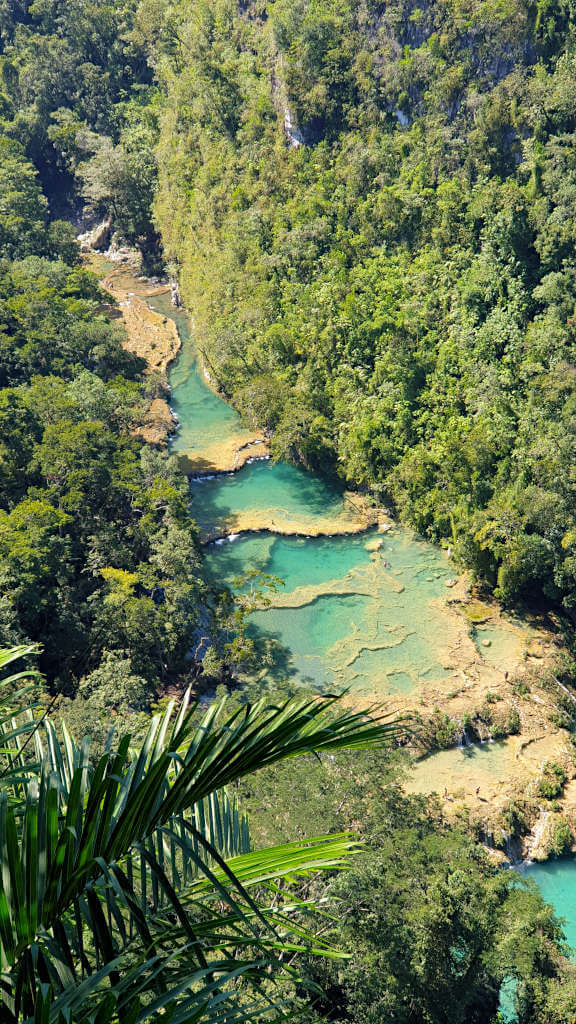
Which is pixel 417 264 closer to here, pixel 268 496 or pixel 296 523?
pixel 268 496

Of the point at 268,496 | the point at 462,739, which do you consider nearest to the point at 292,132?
the point at 268,496

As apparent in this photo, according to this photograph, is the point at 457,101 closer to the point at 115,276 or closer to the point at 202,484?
the point at 202,484

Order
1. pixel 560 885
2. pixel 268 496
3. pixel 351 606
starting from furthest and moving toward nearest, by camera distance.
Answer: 1. pixel 268 496
2. pixel 351 606
3. pixel 560 885

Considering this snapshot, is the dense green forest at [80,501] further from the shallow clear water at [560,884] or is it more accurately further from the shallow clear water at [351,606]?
the shallow clear water at [560,884]

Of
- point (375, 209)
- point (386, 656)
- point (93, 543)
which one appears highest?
point (375, 209)

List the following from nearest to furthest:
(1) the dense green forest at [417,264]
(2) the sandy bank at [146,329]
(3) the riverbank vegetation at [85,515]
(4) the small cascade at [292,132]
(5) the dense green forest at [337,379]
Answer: (5) the dense green forest at [337,379]
(3) the riverbank vegetation at [85,515]
(1) the dense green forest at [417,264]
(2) the sandy bank at [146,329]
(4) the small cascade at [292,132]

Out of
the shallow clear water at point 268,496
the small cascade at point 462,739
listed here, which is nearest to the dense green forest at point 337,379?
the shallow clear water at point 268,496

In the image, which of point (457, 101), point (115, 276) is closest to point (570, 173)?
point (457, 101)

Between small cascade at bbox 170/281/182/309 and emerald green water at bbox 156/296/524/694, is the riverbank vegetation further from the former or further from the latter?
small cascade at bbox 170/281/182/309

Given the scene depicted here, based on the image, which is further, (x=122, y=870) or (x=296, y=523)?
(x=296, y=523)
